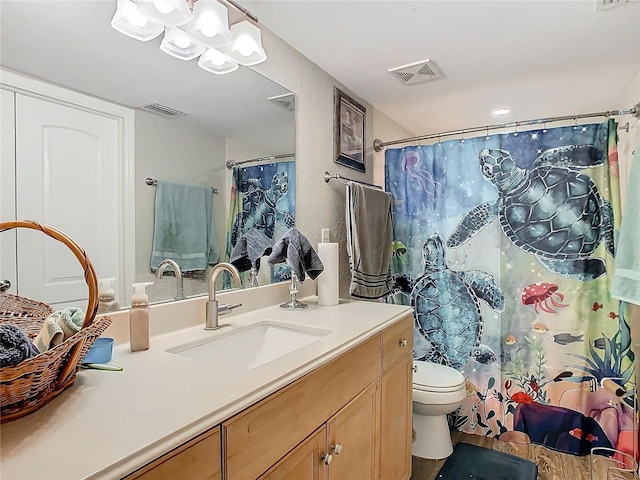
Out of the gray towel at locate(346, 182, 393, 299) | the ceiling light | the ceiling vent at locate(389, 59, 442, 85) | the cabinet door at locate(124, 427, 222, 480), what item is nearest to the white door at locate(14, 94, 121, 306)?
the cabinet door at locate(124, 427, 222, 480)

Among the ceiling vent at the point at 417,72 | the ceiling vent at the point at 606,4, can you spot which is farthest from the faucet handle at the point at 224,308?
the ceiling vent at the point at 606,4

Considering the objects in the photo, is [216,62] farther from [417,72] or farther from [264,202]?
[417,72]

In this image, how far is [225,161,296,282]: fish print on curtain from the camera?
61.4 inches

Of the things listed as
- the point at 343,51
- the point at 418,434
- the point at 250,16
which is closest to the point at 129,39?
the point at 250,16

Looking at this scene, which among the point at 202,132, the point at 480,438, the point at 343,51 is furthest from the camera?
the point at 480,438

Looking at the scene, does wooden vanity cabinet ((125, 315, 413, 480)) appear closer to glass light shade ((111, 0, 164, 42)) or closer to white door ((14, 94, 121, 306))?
white door ((14, 94, 121, 306))

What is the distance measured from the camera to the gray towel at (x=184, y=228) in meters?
1.25

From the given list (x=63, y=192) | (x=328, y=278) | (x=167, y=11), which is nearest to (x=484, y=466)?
(x=328, y=278)

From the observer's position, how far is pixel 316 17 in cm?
159

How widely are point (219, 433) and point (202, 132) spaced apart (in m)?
1.10

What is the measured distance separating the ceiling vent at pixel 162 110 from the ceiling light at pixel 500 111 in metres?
2.35

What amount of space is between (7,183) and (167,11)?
733 mm

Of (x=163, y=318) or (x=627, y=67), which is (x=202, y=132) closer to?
(x=163, y=318)

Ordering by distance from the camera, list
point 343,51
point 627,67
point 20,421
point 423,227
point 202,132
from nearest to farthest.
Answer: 1. point 20,421
2. point 202,132
3. point 343,51
4. point 627,67
5. point 423,227
